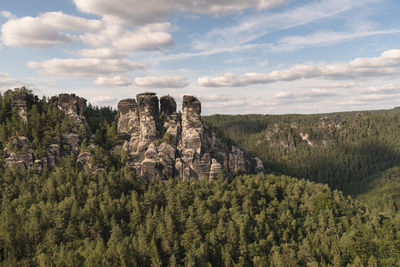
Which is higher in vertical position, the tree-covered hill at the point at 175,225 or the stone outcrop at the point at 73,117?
the stone outcrop at the point at 73,117

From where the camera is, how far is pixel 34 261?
7000 cm

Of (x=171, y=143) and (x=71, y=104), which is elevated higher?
(x=71, y=104)

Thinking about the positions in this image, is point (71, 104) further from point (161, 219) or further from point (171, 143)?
point (161, 219)

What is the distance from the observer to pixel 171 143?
125 m

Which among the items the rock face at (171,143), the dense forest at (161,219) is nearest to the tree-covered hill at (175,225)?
the dense forest at (161,219)

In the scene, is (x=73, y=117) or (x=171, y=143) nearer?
(x=171, y=143)

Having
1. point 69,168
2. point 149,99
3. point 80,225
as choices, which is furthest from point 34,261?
point 149,99

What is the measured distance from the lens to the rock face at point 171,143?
118 m

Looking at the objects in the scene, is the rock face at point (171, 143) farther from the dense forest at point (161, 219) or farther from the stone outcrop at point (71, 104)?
the stone outcrop at point (71, 104)

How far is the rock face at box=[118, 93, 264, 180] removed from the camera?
11800 centimetres

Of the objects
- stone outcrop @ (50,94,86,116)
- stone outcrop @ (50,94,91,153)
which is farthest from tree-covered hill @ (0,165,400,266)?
stone outcrop @ (50,94,86,116)

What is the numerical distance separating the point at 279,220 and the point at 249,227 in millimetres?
12914

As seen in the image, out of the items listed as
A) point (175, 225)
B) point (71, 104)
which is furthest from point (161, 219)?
point (71, 104)

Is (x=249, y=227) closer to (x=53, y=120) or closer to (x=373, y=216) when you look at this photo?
(x=373, y=216)
